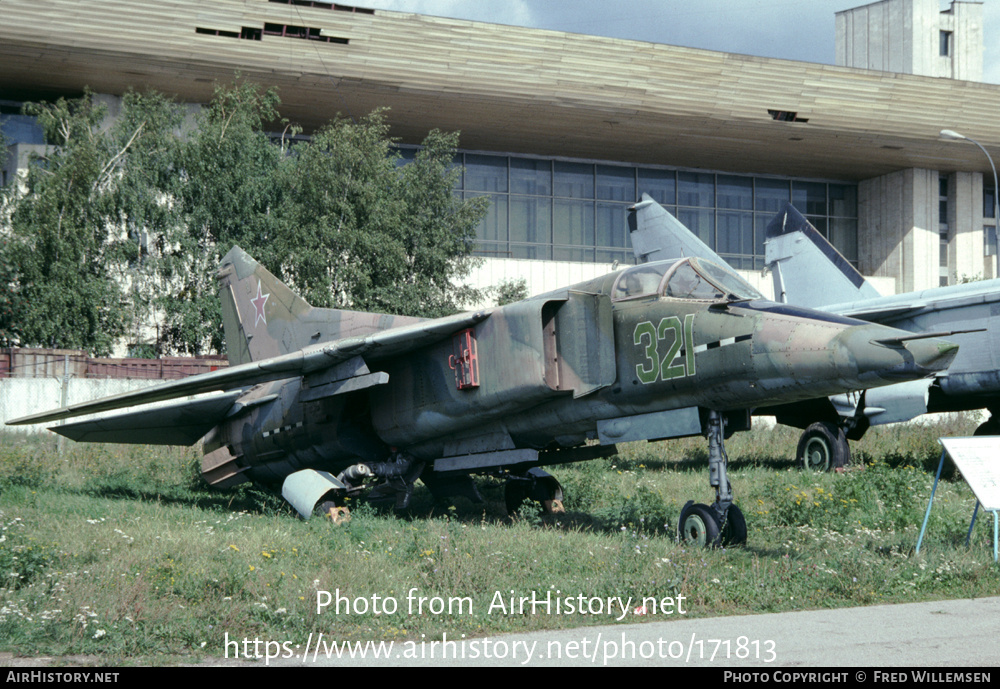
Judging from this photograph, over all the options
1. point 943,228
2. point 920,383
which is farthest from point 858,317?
point 943,228

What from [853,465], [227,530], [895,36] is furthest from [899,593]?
[895,36]

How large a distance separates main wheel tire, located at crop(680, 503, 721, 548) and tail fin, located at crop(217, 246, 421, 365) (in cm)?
498

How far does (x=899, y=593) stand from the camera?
8.66 meters

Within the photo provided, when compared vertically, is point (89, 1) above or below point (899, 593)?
above

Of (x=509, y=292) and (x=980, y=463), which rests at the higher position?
(x=509, y=292)

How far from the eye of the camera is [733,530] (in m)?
10.2

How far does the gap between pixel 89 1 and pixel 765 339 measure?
1145 inches

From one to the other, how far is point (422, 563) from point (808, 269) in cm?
1496

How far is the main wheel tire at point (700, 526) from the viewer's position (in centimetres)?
998

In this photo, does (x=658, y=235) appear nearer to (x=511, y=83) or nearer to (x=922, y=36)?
(x=511, y=83)

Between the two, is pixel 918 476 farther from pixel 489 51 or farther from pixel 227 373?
pixel 489 51

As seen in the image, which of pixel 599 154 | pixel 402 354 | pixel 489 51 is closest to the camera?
pixel 402 354

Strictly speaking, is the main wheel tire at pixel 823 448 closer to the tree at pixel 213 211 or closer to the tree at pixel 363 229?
the tree at pixel 363 229

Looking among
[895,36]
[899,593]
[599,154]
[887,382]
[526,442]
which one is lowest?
[899,593]
